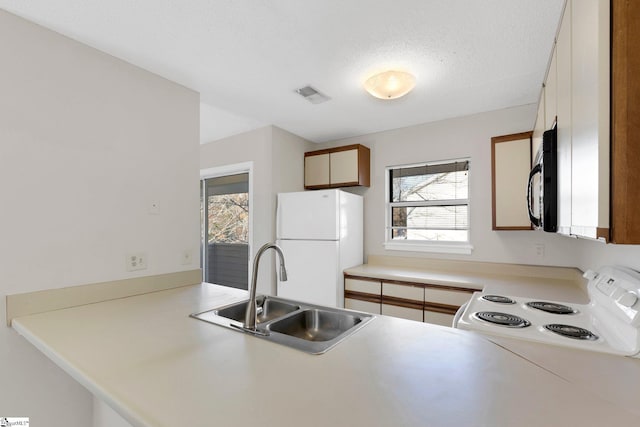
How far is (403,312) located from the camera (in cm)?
254

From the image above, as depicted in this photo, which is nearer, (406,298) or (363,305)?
(406,298)

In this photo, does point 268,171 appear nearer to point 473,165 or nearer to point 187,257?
point 187,257

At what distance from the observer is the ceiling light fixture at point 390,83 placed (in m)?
1.91

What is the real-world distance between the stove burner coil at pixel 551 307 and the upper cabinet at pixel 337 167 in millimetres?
1902

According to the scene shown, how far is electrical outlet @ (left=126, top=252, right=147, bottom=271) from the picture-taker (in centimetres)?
175

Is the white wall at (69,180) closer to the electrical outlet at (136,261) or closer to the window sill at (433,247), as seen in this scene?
the electrical outlet at (136,261)

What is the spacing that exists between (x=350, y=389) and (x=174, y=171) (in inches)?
72.6

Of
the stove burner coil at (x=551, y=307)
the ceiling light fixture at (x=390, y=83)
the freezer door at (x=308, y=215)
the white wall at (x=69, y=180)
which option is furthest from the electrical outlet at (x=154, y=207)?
the stove burner coil at (x=551, y=307)

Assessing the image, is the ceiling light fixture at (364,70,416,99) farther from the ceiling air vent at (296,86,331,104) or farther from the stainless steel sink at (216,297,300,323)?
the stainless steel sink at (216,297,300,323)

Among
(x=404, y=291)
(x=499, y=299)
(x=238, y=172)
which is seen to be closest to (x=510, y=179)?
(x=499, y=299)

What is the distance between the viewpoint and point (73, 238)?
60.9 inches

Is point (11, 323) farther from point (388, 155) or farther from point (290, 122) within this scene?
point (388, 155)

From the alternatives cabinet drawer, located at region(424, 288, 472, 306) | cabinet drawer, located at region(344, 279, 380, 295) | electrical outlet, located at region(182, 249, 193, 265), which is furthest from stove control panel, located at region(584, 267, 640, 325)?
electrical outlet, located at region(182, 249, 193, 265)

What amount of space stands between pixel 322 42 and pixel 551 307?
194 centimetres
